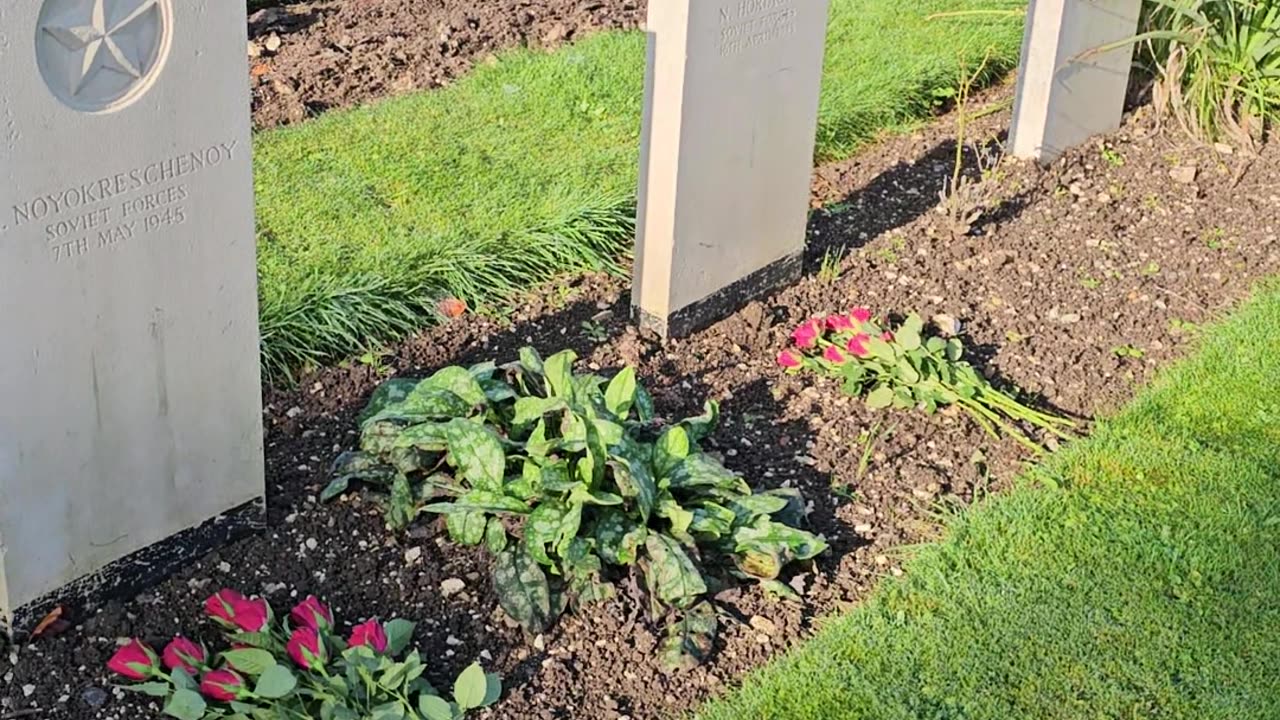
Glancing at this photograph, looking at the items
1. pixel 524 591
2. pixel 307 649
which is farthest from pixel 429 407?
pixel 307 649

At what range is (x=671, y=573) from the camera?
384 cm

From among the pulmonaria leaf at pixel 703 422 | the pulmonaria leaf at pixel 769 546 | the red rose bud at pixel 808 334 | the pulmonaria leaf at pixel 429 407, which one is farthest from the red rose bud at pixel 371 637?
the red rose bud at pixel 808 334

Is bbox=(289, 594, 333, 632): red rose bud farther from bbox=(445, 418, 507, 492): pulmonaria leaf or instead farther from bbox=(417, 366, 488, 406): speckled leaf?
bbox=(417, 366, 488, 406): speckled leaf

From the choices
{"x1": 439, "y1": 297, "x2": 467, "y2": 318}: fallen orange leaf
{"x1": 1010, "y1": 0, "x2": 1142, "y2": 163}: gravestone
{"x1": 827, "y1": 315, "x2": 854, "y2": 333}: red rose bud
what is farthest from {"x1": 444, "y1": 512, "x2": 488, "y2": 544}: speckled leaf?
{"x1": 1010, "y1": 0, "x2": 1142, "y2": 163}: gravestone

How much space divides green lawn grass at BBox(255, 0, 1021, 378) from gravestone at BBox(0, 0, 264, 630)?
0.97 m

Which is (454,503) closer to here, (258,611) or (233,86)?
(258,611)

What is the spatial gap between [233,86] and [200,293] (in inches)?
19.0

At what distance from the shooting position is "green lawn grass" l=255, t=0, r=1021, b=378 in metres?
5.12

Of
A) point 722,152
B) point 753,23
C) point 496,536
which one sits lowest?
point 496,536

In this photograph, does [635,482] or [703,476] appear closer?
[635,482]

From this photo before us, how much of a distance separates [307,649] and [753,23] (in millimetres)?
2376

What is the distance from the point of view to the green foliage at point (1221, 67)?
6.62 m

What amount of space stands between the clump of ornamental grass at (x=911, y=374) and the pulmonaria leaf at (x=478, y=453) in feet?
4.27

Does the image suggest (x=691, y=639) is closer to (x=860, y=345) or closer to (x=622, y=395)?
(x=622, y=395)
